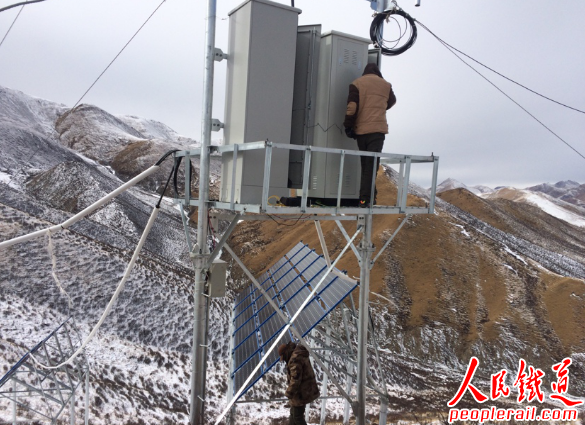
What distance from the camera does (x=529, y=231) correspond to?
39.3 m

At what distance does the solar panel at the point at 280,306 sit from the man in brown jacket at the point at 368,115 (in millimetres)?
1746

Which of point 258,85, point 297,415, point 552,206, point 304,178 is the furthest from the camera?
point 552,206

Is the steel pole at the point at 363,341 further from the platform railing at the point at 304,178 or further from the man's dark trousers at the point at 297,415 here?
the man's dark trousers at the point at 297,415

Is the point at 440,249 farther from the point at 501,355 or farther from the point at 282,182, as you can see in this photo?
the point at 282,182

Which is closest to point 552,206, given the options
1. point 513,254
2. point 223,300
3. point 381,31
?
point 513,254

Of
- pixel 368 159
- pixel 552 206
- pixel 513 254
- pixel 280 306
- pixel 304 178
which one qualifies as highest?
pixel 552 206

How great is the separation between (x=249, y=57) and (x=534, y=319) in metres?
19.6

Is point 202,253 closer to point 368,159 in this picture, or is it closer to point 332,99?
point 368,159

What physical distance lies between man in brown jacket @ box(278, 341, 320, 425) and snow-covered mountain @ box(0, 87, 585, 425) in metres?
5.64

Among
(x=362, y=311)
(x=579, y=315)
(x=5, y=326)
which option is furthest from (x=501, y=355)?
(x=5, y=326)

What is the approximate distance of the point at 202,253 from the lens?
5320 mm

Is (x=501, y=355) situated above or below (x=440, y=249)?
below

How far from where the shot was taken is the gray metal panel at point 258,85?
17.2 feet

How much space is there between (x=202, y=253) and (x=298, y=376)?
2.50m
